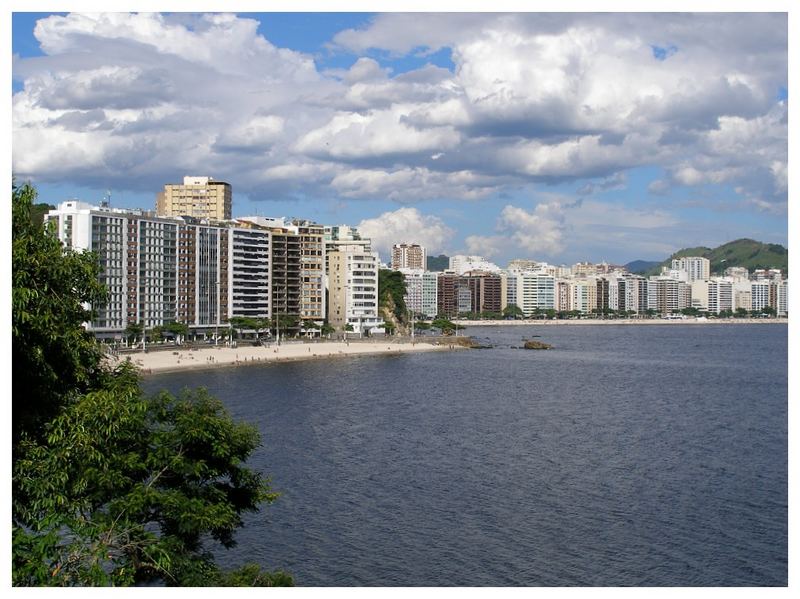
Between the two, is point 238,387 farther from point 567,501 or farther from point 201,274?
point 201,274

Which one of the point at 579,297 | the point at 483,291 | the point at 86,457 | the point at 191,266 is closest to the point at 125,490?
the point at 86,457

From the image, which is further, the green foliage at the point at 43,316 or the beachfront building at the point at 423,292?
the beachfront building at the point at 423,292

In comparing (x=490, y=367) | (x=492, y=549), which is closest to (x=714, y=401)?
(x=490, y=367)

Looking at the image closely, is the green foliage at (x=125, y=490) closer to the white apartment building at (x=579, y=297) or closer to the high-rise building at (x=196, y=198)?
the high-rise building at (x=196, y=198)

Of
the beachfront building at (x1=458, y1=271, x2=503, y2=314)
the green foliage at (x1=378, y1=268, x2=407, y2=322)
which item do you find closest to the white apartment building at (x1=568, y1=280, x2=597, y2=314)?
the beachfront building at (x1=458, y1=271, x2=503, y2=314)

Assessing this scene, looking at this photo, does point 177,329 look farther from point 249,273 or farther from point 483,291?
point 483,291

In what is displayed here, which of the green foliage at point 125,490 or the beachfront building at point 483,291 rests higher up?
the beachfront building at point 483,291

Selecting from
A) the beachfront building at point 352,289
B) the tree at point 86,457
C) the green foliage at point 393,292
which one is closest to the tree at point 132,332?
the beachfront building at point 352,289

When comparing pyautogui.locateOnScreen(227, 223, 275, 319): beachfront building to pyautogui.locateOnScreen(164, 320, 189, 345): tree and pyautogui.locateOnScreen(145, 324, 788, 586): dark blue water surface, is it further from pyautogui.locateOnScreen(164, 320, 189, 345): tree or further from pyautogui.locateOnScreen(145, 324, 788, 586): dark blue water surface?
pyautogui.locateOnScreen(145, 324, 788, 586): dark blue water surface
